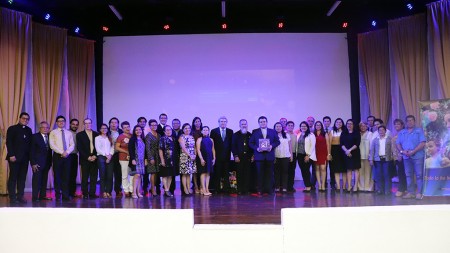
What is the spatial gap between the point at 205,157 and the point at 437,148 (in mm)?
3602

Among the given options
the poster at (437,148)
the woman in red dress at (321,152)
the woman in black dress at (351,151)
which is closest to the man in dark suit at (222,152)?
the woman in red dress at (321,152)

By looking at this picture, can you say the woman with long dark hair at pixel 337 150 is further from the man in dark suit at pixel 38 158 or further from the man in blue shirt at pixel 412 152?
the man in dark suit at pixel 38 158

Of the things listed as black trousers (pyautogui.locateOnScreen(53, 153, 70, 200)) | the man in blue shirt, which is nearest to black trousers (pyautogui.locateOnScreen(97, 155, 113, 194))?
black trousers (pyautogui.locateOnScreen(53, 153, 70, 200))

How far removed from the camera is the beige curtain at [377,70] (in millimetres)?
9289

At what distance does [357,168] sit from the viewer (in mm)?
7340

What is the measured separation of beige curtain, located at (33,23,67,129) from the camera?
873 cm

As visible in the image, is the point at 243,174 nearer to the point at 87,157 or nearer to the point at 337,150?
the point at 337,150

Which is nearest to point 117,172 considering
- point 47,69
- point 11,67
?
point 11,67

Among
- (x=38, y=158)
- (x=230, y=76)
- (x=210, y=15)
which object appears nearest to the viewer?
(x=38, y=158)

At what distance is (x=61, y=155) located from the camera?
6992mm

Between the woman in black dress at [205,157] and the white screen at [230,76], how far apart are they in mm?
2334

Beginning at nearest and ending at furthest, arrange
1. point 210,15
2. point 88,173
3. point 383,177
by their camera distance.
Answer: point 383,177 → point 88,173 → point 210,15

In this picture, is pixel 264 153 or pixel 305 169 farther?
pixel 305 169

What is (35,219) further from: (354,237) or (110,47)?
(110,47)
